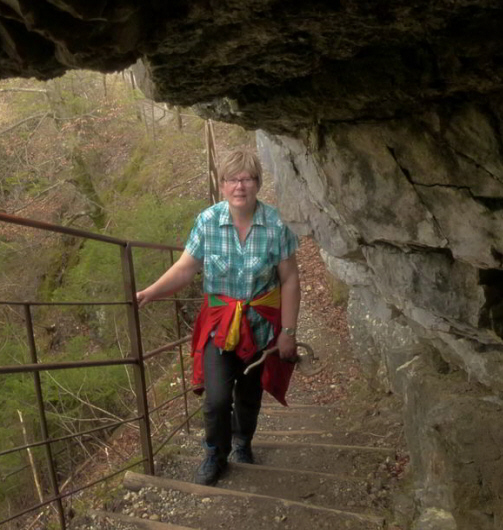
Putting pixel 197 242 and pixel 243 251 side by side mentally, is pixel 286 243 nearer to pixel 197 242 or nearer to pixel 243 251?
pixel 243 251

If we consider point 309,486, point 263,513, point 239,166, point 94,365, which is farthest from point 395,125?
point 309,486

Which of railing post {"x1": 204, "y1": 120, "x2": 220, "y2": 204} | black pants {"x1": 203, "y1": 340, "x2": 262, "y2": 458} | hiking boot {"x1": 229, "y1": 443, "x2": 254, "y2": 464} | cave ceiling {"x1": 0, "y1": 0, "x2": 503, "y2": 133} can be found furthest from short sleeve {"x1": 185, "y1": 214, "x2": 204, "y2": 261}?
railing post {"x1": 204, "y1": 120, "x2": 220, "y2": 204}

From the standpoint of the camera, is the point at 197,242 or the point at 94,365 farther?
the point at 197,242

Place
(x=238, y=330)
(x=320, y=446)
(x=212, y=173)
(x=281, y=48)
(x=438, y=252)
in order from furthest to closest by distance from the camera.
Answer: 1. (x=212, y=173)
2. (x=320, y=446)
3. (x=238, y=330)
4. (x=438, y=252)
5. (x=281, y=48)

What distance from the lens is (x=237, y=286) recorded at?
3340 mm

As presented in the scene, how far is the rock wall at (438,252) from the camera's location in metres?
2.13

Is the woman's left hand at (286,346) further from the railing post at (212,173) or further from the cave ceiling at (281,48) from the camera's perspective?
the railing post at (212,173)

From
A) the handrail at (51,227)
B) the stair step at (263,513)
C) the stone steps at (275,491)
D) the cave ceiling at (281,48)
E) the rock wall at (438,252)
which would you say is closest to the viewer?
the cave ceiling at (281,48)

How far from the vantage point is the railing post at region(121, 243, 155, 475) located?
3.39 metres

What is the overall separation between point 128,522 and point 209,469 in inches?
21.3

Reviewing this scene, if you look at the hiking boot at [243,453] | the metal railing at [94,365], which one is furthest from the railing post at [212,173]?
the hiking boot at [243,453]

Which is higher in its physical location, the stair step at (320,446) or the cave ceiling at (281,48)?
the cave ceiling at (281,48)

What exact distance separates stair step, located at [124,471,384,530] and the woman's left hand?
743 mm

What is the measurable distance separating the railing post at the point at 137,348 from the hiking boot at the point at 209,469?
0.32m
